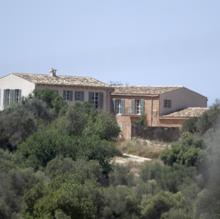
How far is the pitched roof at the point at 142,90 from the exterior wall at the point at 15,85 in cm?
613

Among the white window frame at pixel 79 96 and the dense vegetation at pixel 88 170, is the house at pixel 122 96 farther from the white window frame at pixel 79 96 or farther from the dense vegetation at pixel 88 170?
the dense vegetation at pixel 88 170

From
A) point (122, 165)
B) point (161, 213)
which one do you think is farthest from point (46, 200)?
point (122, 165)

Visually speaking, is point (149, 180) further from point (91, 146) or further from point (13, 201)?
point (13, 201)

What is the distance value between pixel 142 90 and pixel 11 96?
903cm

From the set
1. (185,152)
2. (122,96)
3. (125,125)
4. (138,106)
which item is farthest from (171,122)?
(185,152)


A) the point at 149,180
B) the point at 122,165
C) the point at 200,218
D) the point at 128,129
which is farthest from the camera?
the point at 128,129

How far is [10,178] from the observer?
45094 millimetres

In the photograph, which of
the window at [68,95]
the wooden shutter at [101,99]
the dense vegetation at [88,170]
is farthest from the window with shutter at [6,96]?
the wooden shutter at [101,99]

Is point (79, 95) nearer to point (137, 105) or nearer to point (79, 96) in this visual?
point (79, 96)

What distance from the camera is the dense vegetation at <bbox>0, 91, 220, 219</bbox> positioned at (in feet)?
133

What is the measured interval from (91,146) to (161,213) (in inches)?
481

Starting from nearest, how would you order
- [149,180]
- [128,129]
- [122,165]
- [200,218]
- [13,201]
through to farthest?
[200,218] → [13,201] → [149,180] → [122,165] → [128,129]

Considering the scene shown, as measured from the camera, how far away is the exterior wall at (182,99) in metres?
70.2

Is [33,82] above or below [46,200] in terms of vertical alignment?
above
